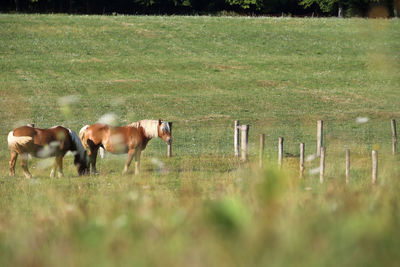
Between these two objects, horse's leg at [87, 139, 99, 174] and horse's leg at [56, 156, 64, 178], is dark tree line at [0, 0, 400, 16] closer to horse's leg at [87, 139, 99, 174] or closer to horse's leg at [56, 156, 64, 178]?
horse's leg at [87, 139, 99, 174]

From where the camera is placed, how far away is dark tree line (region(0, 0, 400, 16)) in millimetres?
83156

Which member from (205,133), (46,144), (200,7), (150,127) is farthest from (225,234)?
(200,7)

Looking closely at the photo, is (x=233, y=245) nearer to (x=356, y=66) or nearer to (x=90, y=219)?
(x=90, y=219)

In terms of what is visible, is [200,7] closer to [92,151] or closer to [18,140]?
[92,151]

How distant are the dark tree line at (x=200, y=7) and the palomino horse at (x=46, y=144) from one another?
6590cm

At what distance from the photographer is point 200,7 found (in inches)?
3607

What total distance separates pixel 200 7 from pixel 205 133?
63.1m

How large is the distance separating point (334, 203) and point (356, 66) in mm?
50608

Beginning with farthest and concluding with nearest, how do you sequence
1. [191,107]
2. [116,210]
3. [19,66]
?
[19,66]
[191,107]
[116,210]

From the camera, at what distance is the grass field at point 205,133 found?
3.67m

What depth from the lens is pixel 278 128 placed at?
32.9m

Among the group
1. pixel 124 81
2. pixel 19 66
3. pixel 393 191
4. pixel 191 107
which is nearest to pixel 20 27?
pixel 19 66

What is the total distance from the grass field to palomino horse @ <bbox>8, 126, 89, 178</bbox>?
2.00 feet

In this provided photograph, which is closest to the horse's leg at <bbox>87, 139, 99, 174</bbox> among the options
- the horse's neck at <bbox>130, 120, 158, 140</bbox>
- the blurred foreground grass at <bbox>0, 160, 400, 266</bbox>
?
the horse's neck at <bbox>130, 120, 158, 140</bbox>
